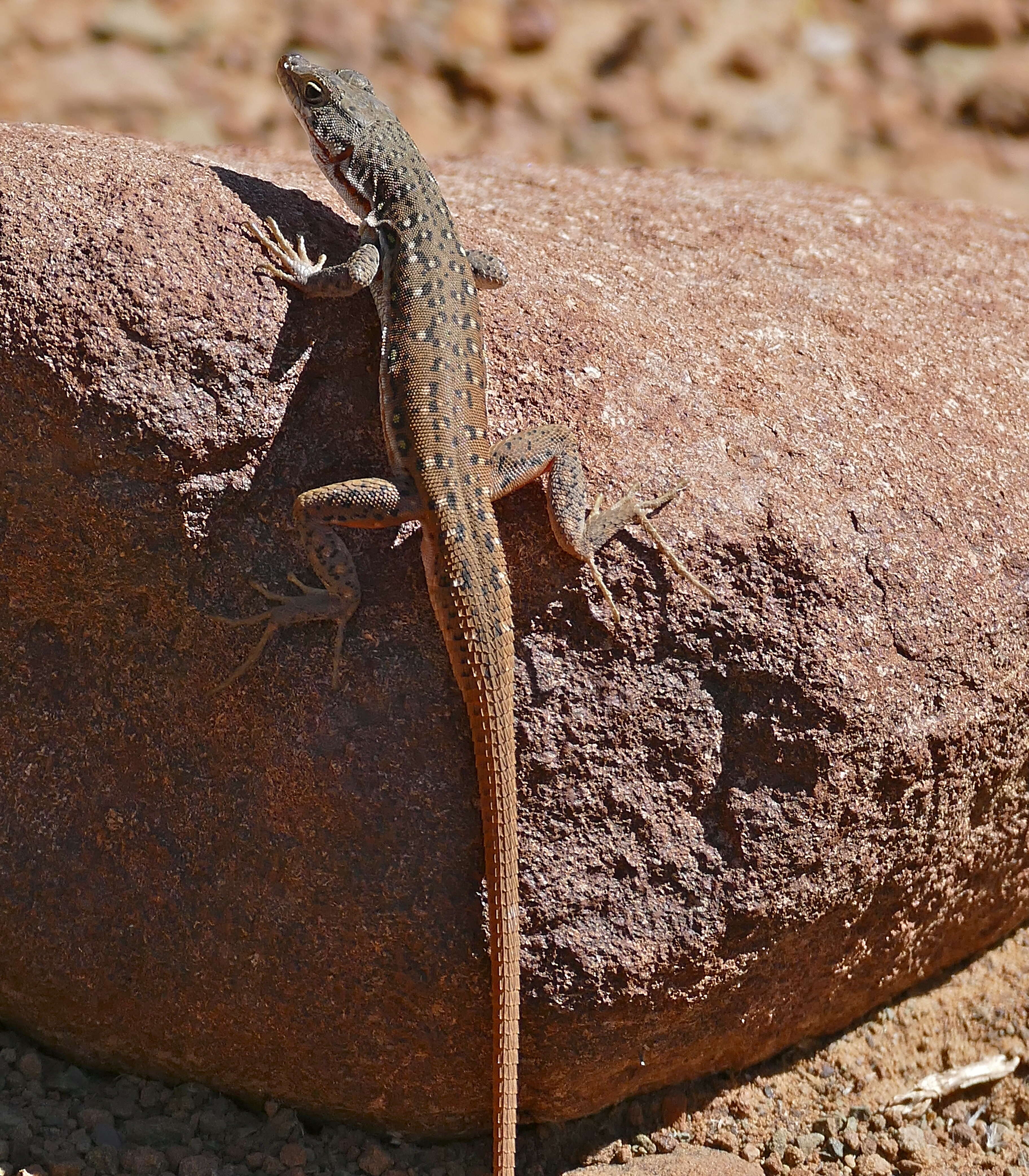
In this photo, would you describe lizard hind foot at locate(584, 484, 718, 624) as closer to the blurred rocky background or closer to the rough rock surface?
the rough rock surface

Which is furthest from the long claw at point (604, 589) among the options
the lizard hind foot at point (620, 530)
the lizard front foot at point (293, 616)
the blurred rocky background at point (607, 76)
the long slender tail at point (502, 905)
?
the blurred rocky background at point (607, 76)

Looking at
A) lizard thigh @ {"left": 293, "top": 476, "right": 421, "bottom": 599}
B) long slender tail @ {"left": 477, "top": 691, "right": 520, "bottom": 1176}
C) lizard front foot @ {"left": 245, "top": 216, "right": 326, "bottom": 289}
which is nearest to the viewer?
long slender tail @ {"left": 477, "top": 691, "right": 520, "bottom": 1176}

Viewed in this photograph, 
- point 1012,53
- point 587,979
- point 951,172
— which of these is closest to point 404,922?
point 587,979

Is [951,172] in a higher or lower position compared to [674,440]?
lower

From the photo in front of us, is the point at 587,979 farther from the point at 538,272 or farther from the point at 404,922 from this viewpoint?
the point at 538,272

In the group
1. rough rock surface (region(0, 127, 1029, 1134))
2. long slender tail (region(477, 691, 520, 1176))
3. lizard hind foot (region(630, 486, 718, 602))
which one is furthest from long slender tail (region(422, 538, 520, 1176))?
lizard hind foot (region(630, 486, 718, 602))

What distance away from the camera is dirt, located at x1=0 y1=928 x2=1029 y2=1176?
150 inches

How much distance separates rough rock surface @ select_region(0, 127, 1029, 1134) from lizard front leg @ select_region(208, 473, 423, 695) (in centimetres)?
7

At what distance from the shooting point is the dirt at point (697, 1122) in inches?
150

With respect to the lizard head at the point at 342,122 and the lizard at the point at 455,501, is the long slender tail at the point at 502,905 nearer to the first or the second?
the lizard at the point at 455,501

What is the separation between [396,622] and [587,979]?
3.94ft

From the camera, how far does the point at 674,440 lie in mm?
4031

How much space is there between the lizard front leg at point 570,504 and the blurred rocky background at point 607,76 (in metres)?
6.07

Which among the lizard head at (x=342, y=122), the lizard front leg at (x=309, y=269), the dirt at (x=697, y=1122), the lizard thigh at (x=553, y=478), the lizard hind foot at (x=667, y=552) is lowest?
the dirt at (x=697, y=1122)
